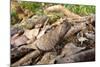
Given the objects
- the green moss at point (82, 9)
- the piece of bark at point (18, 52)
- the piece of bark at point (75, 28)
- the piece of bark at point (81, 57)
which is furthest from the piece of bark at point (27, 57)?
the green moss at point (82, 9)

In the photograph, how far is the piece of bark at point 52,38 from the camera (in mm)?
1905

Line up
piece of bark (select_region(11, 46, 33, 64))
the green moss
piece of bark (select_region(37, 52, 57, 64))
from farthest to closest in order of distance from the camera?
the green moss → piece of bark (select_region(37, 52, 57, 64)) → piece of bark (select_region(11, 46, 33, 64))

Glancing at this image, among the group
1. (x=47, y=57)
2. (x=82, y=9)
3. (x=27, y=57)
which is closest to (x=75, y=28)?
(x=82, y=9)

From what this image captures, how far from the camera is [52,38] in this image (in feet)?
6.38

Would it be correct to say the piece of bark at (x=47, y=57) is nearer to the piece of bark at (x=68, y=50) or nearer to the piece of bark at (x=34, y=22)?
the piece of bark at (x=68, y=50)

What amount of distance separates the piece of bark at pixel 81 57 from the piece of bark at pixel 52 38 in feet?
0.63

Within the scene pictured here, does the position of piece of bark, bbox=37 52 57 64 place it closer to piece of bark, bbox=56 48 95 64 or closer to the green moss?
piece of bark, bbox=56 48 95 64

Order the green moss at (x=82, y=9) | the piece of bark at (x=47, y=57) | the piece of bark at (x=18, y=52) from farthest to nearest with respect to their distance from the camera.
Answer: the green moss at (x=82, y=9) → the piece of bark at (x=47, y=57) → the piece of bark at (x=18, y=52)

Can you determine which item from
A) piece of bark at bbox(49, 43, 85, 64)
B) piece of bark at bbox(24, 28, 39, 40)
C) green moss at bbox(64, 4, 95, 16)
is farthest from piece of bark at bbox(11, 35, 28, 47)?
green moss at bbox(64, 4, 95, 16)

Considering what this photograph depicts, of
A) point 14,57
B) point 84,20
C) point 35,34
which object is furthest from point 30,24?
point 84,20

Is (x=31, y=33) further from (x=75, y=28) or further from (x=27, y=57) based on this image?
(x=75, y=28)

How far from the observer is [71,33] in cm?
202

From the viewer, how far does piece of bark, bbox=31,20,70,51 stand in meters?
1.91

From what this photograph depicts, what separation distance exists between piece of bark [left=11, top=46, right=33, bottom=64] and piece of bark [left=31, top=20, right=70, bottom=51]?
0.38 feet
